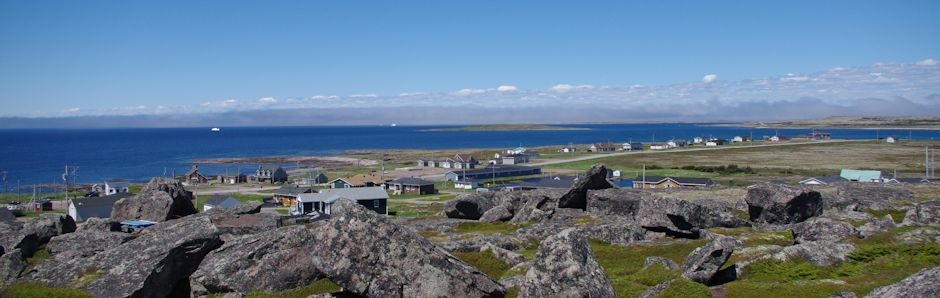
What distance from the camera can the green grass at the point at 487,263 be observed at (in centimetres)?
2323

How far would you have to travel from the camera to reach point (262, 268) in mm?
20625

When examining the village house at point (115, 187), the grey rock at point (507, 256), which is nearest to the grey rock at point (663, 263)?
the grey rock at point (507, 256)

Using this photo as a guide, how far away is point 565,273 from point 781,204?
106 feet

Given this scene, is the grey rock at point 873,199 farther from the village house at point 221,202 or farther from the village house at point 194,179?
the village house at point 194,179

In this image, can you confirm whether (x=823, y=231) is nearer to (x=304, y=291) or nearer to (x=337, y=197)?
(x=304, y=291)

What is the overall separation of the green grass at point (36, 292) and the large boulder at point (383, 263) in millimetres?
7271

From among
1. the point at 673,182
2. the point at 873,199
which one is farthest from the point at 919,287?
the point at 673,182

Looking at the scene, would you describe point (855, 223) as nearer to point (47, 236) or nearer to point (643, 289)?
point (643, 289)

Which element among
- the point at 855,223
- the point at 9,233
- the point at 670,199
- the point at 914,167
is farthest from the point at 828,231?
the point at 914,167

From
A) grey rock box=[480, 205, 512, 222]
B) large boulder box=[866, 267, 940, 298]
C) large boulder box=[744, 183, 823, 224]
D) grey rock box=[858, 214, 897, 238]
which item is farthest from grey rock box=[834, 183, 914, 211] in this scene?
large boulder box=[866, 267, 940, 298]

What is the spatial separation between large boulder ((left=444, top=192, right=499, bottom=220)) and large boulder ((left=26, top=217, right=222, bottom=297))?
36.1 meters

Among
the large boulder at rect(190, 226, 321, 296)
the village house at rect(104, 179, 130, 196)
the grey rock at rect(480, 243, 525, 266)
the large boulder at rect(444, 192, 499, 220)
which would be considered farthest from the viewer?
the village house at rect(104, 179, 130, 196)

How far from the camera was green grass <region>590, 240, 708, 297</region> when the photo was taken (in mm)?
18500

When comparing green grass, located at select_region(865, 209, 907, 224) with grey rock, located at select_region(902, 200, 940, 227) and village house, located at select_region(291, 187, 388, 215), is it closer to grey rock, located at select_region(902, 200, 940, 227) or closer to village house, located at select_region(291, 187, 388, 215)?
grey rock, located at select_region(902, 200, 940, 227)
